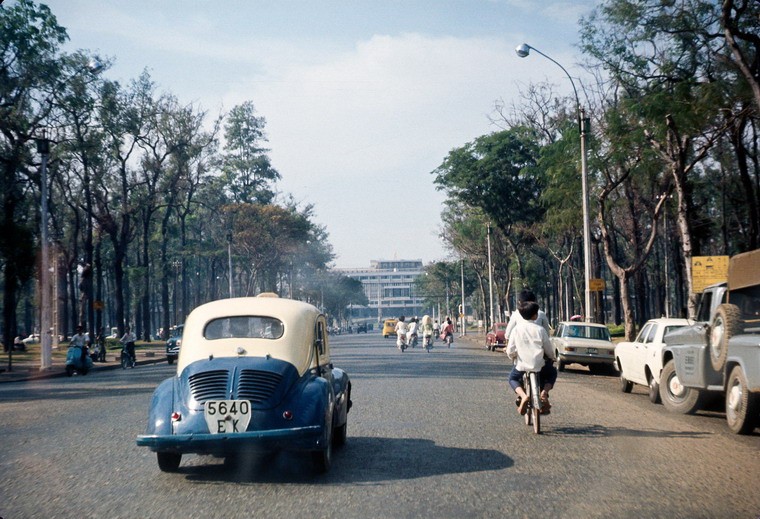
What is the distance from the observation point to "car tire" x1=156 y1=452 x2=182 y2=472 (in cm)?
844

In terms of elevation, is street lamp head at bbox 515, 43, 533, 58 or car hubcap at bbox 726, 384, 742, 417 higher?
street lamp head at bbox 515, 43, 533, 58

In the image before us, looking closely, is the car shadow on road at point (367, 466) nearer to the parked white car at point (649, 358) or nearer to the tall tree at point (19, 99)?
the parked white car at point (649, 358)

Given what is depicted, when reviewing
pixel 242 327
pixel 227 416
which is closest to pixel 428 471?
pixel 227 416

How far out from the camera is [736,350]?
11000 millimetres

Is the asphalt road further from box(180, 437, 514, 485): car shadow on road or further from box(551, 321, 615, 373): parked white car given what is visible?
box(551, 321, 615, 373): parked white car

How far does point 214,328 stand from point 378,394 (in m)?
7.93

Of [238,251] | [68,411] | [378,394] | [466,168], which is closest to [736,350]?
[378,394]

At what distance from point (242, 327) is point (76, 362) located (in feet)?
73.4

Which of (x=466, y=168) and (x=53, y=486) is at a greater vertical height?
(x=466, y=168)

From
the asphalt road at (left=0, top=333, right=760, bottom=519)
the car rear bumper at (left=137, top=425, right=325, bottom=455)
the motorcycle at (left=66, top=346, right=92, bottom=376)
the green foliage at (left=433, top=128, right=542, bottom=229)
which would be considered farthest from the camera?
the green foliage at (left=433, top=128, right=542, bottom=229)

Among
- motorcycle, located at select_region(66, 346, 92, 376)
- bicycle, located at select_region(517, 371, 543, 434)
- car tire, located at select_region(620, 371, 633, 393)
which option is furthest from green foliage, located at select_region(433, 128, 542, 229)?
bicycle, located at select_region(517, 371, 543, 434)

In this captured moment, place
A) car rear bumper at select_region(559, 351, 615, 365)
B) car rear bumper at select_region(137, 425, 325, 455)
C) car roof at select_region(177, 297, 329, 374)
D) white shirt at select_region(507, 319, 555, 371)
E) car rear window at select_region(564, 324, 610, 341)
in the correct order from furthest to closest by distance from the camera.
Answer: car rear window at select_region(564, 324, 610, 341) → car rear bumper at select_region(559, 351, 615, 365) → white shirt at select_region(507, 319, 555, 371) → car roof at select_region(177, 297, 329, 374) → car rear bumper at select_region(137, 425, 325, 455)

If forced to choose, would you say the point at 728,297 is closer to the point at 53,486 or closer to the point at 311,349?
the point at 311,349

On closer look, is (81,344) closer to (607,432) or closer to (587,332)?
(587,332)
